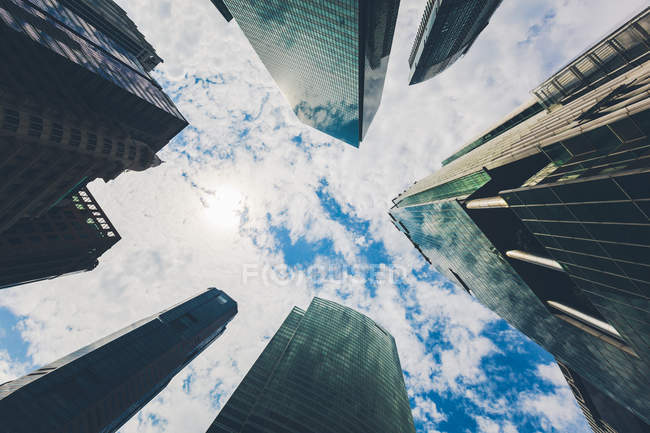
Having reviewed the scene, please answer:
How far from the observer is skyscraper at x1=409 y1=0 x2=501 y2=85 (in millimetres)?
92375

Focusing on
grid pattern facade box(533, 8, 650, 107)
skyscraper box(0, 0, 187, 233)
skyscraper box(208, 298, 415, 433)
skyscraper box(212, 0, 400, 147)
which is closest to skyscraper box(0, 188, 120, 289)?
skyscraper box(0, 0, 187, 233)

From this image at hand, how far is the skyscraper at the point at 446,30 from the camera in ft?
303

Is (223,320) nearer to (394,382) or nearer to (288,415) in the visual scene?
(288,415)

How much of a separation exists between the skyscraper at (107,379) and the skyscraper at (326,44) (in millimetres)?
117564

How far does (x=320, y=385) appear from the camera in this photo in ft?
263

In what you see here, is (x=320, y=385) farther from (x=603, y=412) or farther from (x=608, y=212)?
(x=608, y=212)

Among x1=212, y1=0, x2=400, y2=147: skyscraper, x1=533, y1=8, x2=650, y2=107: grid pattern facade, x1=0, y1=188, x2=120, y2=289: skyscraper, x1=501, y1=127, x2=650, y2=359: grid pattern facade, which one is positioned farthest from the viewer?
x1=212, y1=0, x2=400, y2=147: skyscraper

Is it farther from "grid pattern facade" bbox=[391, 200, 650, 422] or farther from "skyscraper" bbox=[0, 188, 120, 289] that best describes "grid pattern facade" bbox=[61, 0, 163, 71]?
"grid pattern facade" bbox=[391, 200, 650, 422]

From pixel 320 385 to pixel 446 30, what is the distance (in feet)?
479

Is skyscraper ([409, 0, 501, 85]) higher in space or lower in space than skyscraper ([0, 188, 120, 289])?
higher

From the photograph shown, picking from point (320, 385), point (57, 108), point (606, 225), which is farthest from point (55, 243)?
point (606, 225)

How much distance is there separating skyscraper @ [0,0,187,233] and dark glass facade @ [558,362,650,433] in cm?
13968

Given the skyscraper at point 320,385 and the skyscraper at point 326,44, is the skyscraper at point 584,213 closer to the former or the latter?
the skyscraper at point 326,44

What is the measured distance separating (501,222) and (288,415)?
71689 mm
